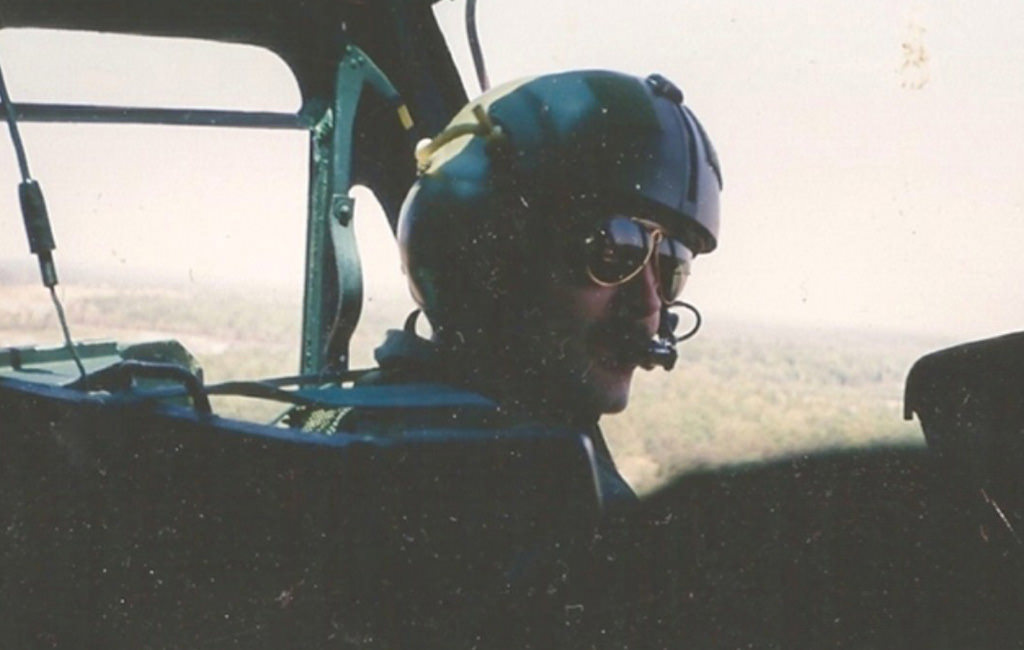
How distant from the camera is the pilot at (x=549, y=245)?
163 centimetres

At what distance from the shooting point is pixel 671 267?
1832 mm

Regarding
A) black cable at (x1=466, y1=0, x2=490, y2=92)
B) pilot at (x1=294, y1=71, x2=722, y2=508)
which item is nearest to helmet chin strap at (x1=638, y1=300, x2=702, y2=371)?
pilot at (x1=294, y1=71, x2=722, y2=508)

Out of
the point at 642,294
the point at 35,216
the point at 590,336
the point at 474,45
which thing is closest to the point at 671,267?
the point at 642,294

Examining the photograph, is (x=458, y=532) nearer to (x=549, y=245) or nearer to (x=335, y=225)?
(x=549, y=245)

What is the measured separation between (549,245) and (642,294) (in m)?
0.18

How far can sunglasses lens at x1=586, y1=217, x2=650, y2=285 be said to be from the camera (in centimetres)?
164

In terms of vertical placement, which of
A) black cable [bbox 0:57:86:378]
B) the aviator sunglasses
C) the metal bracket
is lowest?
the metal bracket

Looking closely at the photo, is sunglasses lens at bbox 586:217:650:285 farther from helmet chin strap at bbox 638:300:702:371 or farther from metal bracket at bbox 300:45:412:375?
metal bracket at bbox 300:45:412:375

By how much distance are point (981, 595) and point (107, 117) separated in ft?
5.85

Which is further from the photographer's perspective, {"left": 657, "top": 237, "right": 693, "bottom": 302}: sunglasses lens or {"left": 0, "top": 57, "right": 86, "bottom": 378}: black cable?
{"left": 657, "top": 237, "right": 693, "bottom": 302}: sunglasses lens

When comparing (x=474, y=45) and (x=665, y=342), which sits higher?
(x=474, y=45)

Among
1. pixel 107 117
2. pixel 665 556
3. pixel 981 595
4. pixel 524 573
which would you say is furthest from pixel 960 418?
pixel 107 117

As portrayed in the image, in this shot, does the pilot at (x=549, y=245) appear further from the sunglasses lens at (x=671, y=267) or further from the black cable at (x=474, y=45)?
the black cable at (x=474, y=45)

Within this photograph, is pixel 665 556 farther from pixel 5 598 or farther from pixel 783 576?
pixel 5 598
